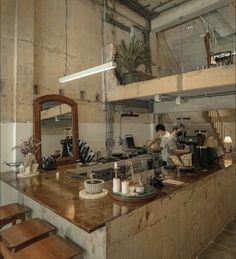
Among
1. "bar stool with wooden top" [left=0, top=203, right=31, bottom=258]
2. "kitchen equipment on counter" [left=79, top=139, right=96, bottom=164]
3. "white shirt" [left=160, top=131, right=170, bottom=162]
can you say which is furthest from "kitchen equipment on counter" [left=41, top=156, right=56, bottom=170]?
"white shirt" [left=160, top=131, right=170, bottom=162]

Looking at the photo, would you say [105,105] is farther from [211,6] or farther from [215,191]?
[211,6]

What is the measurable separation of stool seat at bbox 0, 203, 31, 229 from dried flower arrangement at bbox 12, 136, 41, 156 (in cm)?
79

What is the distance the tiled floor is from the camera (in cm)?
255

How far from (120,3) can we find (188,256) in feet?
15.2

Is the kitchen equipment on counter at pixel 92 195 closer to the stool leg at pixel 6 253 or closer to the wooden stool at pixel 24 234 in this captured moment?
the wooden stool at pixel 24 234

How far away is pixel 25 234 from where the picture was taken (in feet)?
5.70

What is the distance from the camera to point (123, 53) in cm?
409

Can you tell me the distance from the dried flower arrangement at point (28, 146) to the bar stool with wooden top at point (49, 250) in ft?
4.82

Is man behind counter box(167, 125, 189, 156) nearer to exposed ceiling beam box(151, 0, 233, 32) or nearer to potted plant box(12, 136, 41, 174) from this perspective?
potted plant box(12, 136, 41, 174)

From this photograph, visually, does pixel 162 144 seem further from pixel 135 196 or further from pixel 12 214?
pixel 12 214

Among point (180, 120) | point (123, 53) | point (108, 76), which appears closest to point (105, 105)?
point (108, 76)

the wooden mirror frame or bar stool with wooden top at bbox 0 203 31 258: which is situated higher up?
the wooden mirror frame

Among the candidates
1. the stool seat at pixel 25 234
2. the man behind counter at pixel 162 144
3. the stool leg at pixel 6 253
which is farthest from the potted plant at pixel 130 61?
the stool leg at pixel 6 253

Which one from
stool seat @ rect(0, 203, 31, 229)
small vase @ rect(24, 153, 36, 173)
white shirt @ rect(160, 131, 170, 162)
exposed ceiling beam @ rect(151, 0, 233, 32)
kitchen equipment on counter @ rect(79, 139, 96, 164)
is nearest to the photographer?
stool seat @ rect(0, 203, 31, 229)
